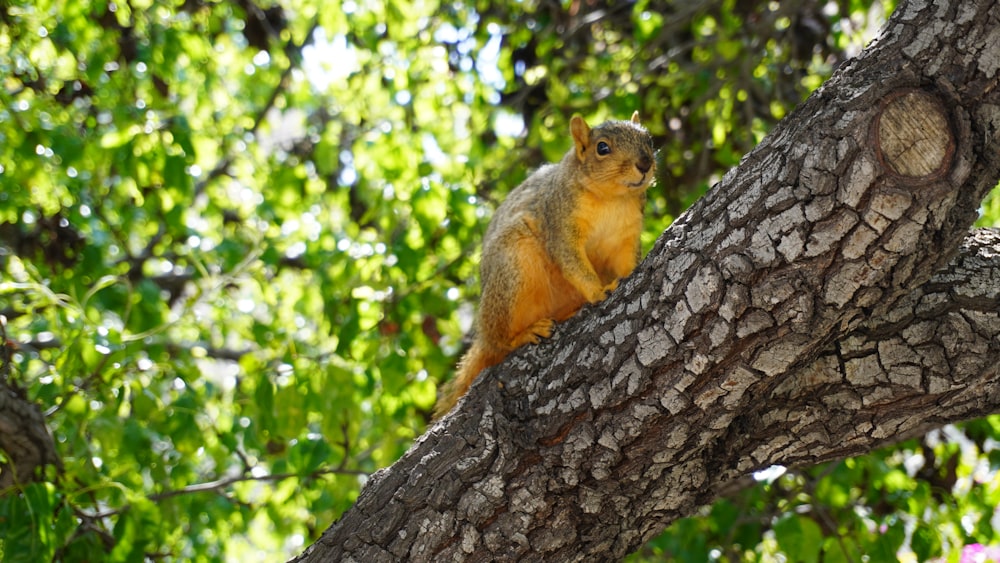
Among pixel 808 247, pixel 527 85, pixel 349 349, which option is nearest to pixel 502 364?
pixel 808 247

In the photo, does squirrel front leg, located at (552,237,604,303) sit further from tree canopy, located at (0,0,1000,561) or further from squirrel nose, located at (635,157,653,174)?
tree canopy, located at (0,0,1000,561)

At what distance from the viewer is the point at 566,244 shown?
268cm

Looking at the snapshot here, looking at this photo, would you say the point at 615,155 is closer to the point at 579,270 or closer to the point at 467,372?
the point at 579,270

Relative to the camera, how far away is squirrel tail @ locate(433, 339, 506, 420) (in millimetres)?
2707

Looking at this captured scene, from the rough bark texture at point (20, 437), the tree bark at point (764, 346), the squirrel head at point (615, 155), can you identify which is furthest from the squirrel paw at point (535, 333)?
the rough bark texture at point (20, 437)

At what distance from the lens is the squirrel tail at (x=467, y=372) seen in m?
2.71

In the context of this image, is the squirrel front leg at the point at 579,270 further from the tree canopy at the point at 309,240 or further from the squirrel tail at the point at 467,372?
the tree canopy at the point at 309,240

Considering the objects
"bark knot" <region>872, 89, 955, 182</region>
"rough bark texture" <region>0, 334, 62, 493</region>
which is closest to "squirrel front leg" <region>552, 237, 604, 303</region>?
"bark knot" <region>872, 89, 955, 182</region>

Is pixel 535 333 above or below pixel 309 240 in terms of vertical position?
below

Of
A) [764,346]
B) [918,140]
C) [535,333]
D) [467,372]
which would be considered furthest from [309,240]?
[918,140]

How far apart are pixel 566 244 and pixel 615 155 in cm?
32

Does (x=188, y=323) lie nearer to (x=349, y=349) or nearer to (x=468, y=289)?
(x=349, y=349)

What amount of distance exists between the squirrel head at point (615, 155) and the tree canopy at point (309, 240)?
0.56 metres

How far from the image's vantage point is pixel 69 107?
3896 mm
